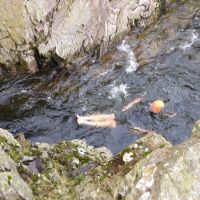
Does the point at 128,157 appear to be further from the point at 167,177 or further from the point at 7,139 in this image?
→ the point at 7,139

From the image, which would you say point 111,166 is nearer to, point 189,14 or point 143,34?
point 143,34

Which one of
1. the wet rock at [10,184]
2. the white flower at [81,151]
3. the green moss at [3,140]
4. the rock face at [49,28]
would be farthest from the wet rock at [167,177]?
the rock face at [49,28]

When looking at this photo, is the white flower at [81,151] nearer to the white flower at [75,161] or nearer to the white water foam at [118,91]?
the white flower at [75,161]

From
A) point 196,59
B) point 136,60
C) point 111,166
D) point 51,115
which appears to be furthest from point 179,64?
point 111,166

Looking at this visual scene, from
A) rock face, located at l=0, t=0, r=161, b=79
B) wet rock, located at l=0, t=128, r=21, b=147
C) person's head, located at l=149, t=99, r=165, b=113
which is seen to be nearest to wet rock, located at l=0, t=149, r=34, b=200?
wet rock, located at l=0, t=128, r=21, b=147

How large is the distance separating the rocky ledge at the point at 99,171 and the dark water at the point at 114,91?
228 cm

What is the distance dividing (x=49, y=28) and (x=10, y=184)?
730cm

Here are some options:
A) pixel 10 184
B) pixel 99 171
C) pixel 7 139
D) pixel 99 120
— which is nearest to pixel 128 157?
pixel 99 171

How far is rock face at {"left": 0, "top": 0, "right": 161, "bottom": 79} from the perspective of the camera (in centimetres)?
1113

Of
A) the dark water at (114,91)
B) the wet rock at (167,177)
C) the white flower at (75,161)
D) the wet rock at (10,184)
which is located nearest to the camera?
the wet rock at (167,177)

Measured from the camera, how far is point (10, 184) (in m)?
5.31

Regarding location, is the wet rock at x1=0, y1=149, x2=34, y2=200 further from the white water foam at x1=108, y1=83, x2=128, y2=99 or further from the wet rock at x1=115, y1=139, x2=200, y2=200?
the white water foam at x1=108, y1=83, x2=128, y2=99

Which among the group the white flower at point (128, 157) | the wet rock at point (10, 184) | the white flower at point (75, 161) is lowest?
the white flower at point (75, 161)

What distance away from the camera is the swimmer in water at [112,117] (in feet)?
35.2
